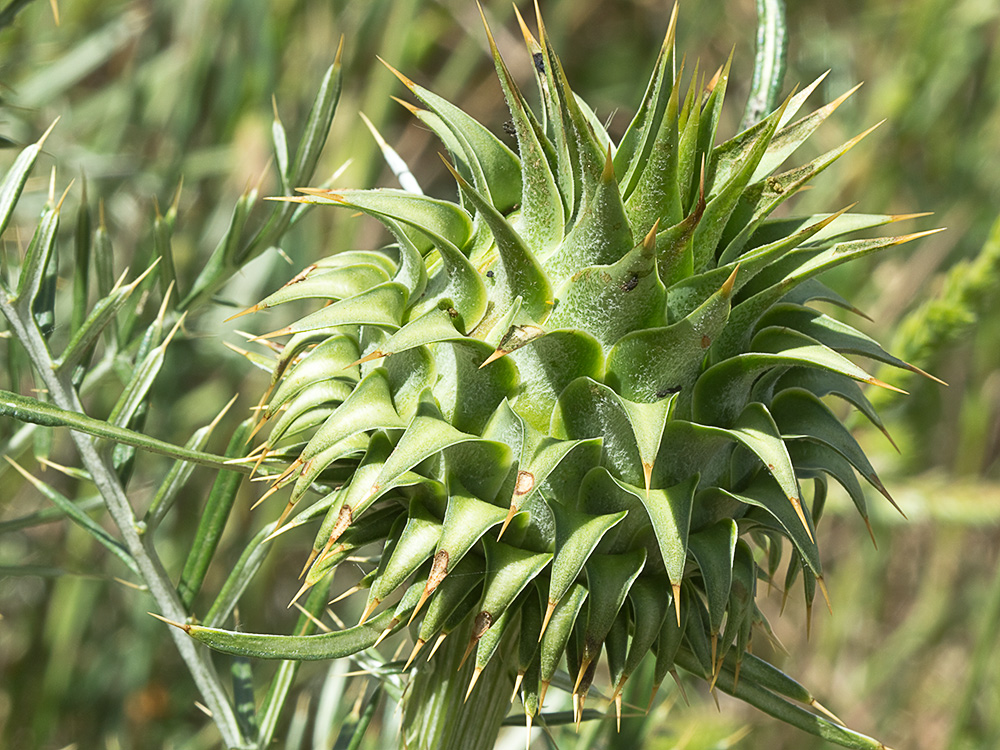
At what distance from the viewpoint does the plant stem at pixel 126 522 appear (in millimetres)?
1100

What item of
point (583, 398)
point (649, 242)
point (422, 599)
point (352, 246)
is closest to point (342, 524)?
point (422, 599)

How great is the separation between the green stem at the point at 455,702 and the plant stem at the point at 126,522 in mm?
235

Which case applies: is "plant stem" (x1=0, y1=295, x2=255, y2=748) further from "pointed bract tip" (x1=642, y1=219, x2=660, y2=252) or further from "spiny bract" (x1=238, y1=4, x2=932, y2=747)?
"pointed bract tip" (x1=642, y1=219, x2=660, y2=252)

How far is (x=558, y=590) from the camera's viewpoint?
2.81 feet

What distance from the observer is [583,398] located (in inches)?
36.1

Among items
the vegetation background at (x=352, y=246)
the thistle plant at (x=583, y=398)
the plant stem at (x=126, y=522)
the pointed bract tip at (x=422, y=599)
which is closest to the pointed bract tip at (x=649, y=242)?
the thistle plant at (x=583, y=398)

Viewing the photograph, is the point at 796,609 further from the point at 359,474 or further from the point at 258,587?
the point at 359,474

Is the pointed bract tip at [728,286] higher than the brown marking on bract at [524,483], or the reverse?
the pointed bract tip at [728,286]

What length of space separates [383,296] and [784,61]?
0.81 metres

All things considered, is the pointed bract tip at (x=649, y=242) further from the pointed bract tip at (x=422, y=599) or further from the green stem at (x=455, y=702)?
the green stem at (x=455, y=702)

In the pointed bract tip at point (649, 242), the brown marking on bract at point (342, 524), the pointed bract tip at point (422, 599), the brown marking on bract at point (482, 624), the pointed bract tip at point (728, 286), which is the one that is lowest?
the brown marking on bract at point (482, 624)

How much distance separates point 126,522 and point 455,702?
41cm

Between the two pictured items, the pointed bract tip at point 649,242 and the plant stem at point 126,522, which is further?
the plant stem at point 126,522

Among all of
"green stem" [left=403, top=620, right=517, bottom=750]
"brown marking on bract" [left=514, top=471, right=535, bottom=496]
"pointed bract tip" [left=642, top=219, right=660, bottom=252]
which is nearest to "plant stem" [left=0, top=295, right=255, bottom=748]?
"green stem" [left=403, top=620, right=517, bottom=750]
